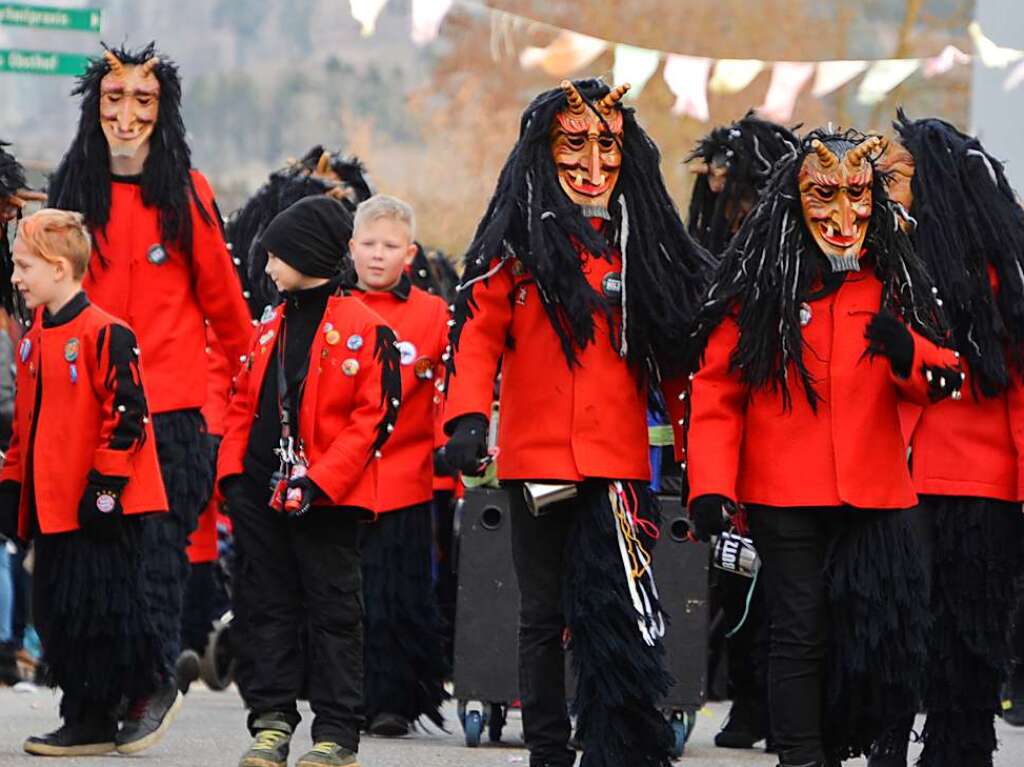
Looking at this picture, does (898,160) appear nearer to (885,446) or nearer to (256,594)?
(885,446)

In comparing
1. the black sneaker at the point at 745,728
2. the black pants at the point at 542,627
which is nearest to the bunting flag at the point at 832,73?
the black sneaker at the point at 745,728

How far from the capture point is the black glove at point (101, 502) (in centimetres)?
738

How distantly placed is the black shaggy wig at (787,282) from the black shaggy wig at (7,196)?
2.58 m

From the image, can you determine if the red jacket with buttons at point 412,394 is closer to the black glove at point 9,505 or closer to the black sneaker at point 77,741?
the black sneaker at point 77,741

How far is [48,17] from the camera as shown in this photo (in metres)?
14.3

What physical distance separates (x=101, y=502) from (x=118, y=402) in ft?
1.01

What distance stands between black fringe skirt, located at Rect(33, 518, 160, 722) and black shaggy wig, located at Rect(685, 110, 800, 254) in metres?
2.82

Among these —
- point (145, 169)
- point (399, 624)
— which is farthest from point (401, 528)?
point (145, 169)

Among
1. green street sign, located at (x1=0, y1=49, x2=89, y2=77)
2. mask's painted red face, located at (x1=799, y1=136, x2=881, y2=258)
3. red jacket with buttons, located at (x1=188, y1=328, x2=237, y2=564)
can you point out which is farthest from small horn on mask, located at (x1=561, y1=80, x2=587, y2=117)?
green street sign, located at (x1=0, y1=49, x2=89, y2=77)

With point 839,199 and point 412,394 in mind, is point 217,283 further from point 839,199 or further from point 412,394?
point 839,199

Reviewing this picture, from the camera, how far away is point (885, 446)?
6.67m

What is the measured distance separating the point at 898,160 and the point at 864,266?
84 cm

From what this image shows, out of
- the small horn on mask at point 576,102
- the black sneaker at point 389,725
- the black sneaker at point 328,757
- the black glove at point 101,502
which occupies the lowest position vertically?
the black sneaker at point 389,725

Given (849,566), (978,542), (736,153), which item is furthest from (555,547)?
(736,153)
